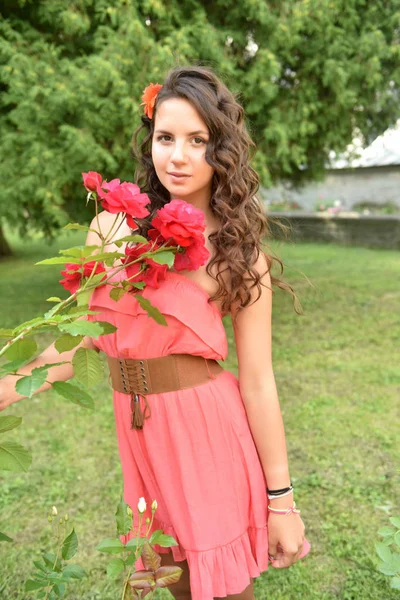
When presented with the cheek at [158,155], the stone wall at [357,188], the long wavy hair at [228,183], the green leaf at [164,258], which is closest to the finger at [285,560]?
Result: the long wavy hair at [228,183]

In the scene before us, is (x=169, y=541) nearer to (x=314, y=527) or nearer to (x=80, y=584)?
(x=80, y=584)

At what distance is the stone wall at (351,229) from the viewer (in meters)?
14.2

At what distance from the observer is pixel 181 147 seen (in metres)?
1.52

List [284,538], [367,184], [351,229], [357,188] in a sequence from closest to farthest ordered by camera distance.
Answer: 1. [284,538]
2. [351,229]
3. [367,184]
4. [357,188]

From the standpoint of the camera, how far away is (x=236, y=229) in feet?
5.17

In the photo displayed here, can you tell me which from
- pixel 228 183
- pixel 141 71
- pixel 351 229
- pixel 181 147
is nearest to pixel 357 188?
pixel 351 229

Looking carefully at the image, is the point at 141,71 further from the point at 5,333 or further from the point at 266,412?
the point at 5,333

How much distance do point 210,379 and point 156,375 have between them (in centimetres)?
16

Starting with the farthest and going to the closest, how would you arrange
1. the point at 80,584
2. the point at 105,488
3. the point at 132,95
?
the point at 132,95
the point at 105,488
the point at 80,584

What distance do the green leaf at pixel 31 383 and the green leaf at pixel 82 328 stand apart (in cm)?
9

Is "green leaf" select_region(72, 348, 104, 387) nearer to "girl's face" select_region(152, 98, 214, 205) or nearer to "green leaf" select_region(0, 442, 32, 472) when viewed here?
"green leaf" select_region(0, 442, 32, 472)

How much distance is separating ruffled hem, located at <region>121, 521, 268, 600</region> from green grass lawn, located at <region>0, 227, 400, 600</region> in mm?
801

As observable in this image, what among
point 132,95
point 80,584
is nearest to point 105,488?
point 80,584

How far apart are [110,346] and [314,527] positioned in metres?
2.01
